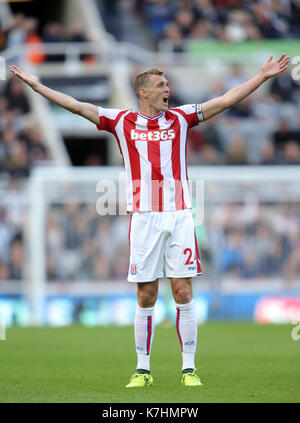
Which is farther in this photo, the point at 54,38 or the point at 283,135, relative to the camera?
the point at 54,38

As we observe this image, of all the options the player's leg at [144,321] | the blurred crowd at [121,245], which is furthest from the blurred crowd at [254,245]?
the player's leg at [144,321]

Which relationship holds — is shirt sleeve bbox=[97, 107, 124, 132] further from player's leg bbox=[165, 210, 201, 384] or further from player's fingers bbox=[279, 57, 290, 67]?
player's fingers bbox=[279, 57, 290, 67]

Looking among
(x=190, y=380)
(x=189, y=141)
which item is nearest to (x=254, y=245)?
(x=189, y=141)

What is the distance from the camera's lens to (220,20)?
25.8 m

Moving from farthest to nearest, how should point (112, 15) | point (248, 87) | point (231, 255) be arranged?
1. point (112, 15)
2. point (231, 255)
3. point (248, 87)

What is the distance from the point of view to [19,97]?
22031mm

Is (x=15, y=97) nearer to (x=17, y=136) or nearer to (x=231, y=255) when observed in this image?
(x=17, y=136)

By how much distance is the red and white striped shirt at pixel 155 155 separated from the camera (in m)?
7.38

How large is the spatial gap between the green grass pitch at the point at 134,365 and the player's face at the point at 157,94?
87.2 inches

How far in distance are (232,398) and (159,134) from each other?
224 cm

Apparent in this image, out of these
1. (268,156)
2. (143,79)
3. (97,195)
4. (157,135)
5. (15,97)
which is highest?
(15,97)

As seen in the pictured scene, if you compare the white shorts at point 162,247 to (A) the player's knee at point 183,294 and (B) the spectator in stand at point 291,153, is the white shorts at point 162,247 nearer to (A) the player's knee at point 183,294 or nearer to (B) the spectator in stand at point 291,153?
(A) the player's knee at point 183,294

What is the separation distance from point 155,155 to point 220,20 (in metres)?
19.1
